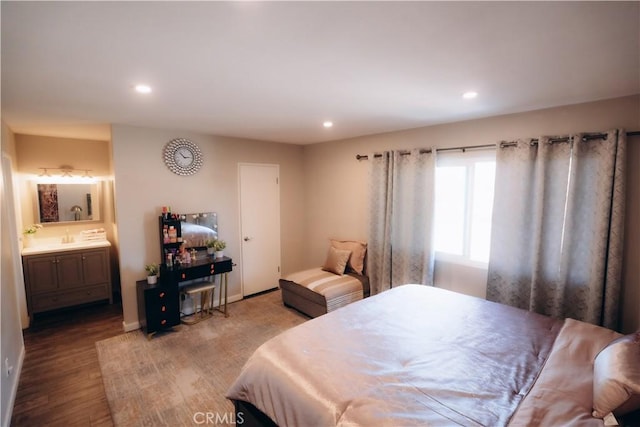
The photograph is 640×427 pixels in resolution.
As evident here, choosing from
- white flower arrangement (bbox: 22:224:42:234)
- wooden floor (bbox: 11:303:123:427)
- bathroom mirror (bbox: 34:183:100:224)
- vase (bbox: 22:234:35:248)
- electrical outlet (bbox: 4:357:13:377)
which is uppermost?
bathroom mirror (bbox: 34:183:100:224)

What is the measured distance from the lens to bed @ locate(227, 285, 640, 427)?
1.38 metres

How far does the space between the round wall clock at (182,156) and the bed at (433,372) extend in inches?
110

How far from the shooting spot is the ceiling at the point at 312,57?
1.23 meters

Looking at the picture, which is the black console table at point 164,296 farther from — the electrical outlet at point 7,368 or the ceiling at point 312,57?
the ceiling at point 312,57

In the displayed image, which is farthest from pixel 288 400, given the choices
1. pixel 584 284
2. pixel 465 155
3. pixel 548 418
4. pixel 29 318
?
pixel 29 318

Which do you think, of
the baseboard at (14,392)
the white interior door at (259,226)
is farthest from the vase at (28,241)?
the white interior door at (259,226)

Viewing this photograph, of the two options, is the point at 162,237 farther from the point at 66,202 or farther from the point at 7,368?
the point at 66,202

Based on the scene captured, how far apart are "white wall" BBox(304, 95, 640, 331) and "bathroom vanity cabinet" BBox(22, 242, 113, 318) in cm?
316

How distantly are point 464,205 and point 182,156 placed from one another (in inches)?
142

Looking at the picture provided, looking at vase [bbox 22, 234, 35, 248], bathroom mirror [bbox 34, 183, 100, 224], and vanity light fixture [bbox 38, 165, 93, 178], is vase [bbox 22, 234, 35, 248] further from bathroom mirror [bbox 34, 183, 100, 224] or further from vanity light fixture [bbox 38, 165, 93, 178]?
vanity light fixture [bbox 38, 165, 93, 178]

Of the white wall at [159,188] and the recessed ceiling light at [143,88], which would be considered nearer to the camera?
the recessed ceiling light at [143,88]

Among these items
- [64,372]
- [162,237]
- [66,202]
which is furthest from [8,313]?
[66,202]

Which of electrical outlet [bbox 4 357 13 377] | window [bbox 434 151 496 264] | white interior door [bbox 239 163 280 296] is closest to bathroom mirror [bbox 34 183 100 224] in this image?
white interior door [bbox 239 163 280 296]

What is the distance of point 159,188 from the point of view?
3.73 m
